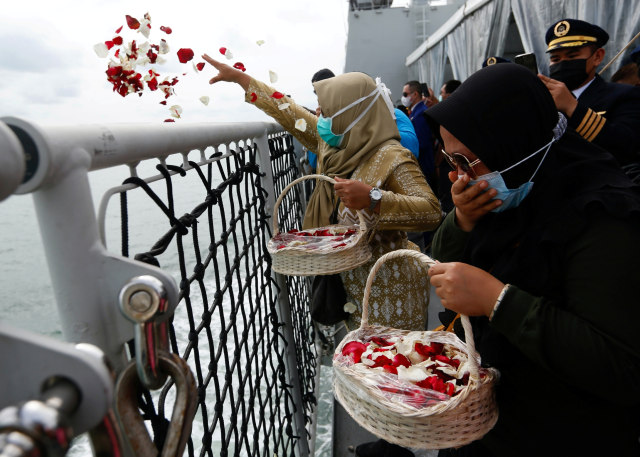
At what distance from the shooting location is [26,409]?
27cm

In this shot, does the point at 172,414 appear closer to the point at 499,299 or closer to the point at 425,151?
A: the point at 499,299

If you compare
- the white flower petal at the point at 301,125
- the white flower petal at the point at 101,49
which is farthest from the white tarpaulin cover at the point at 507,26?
the white flower petal at the point at 101,49

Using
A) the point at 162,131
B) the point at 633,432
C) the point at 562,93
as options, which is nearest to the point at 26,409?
the point at 162,131

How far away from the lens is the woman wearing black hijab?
87cm

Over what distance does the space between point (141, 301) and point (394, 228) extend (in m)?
1.48

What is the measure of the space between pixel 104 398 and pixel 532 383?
3.49ft

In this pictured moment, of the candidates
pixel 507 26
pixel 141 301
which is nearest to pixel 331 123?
pixel 141 301

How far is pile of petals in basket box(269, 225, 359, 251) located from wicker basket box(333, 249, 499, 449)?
0.60 meters

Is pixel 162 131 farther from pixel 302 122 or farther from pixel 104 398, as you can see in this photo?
pixel 302 122

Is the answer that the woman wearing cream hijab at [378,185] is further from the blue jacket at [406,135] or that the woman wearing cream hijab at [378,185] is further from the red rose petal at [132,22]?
the red rose petal at [132,22]

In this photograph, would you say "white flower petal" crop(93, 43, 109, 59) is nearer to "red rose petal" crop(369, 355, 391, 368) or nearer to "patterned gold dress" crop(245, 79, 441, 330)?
"patterned gold dress" crop(245, 79, 441, 330)

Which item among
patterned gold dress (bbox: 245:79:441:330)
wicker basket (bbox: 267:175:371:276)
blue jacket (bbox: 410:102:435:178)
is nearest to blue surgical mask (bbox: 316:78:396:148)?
patterned gold dress (bbox: 245:79:441:330)

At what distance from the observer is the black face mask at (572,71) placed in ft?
7.69

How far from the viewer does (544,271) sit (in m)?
0.97
